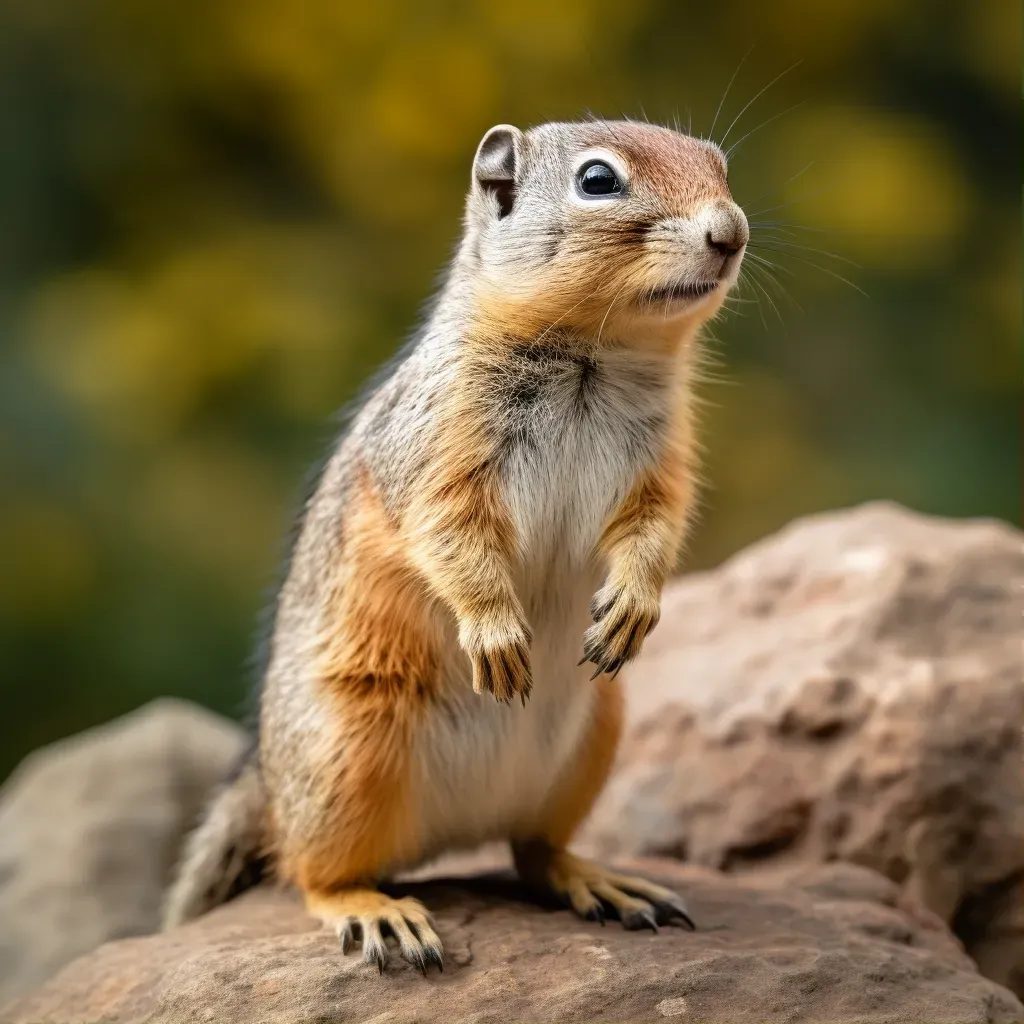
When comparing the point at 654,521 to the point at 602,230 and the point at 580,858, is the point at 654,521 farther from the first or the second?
the point at 580,858

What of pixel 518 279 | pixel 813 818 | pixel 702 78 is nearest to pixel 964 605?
pixel 813 818

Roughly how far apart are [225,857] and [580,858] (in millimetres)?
970

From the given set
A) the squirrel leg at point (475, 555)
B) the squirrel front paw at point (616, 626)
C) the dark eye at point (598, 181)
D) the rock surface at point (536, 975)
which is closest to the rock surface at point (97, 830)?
the rock surface at point (536, 975)

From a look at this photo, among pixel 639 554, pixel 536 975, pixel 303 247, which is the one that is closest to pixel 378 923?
pixel 536 975

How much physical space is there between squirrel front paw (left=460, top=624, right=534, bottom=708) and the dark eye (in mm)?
910

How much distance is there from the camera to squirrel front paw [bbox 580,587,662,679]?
2838mm

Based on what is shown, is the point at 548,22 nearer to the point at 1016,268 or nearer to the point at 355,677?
the point at 1016,268

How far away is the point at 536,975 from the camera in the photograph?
2.77 m

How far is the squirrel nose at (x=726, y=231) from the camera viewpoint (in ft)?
8.64

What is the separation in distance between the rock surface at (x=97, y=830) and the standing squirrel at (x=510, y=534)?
1.18 metres

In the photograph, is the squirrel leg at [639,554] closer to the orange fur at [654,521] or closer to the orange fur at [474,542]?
the orange fur at [654,521]

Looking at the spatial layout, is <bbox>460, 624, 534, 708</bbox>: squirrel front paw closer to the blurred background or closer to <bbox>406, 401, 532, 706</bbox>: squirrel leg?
<bbox>406, 401, 532, 706</bbox>: squirrel leg

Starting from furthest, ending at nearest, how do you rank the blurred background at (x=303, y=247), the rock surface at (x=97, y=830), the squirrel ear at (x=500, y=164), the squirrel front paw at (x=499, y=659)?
the blurred background at (x=303, y=247) → the rock surface at (x=97, y=830) → the squirrel ear at (x=500, y=164) → the squirrel front paw at (x=499, y=659)

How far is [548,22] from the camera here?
17.6 ft
